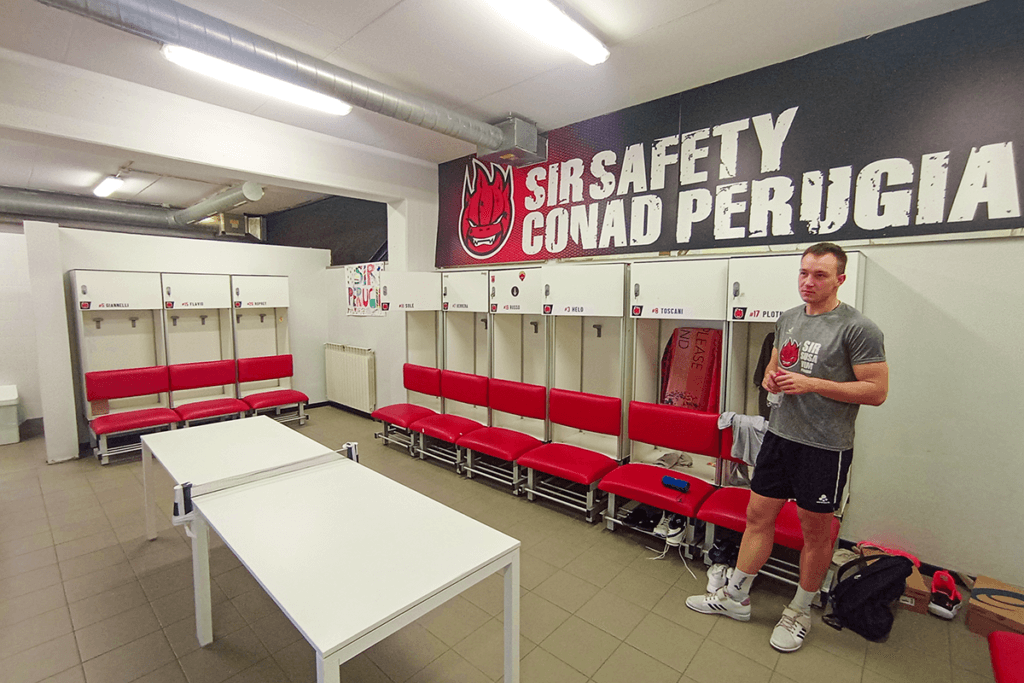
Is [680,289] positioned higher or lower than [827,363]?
higher

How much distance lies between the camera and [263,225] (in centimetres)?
777

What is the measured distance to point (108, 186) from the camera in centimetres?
559

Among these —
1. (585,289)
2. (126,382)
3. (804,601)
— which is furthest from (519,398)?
(126,382)

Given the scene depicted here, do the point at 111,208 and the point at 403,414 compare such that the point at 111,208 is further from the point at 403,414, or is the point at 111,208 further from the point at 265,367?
the point at 403,414

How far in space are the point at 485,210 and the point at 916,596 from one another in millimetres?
4287

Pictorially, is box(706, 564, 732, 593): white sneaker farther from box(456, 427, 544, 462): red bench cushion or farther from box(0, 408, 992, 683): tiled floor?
box(456, 427, 544, 462): red bench cushion

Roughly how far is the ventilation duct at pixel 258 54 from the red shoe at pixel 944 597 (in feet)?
13.5

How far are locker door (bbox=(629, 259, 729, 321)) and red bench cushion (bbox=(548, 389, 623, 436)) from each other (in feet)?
2.27

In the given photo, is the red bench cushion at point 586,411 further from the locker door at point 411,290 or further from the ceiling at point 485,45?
the ceiling at point 485,45

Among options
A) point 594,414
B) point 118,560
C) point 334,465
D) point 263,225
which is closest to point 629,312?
point 594,414

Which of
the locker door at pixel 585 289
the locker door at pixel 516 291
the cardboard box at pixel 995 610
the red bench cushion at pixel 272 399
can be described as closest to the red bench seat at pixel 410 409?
the locker door at pixel 516 291

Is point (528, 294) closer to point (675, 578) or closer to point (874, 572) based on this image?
point (675, 578)

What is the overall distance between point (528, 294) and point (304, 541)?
2.65m

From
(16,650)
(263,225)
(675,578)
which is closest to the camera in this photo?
(16,650)
